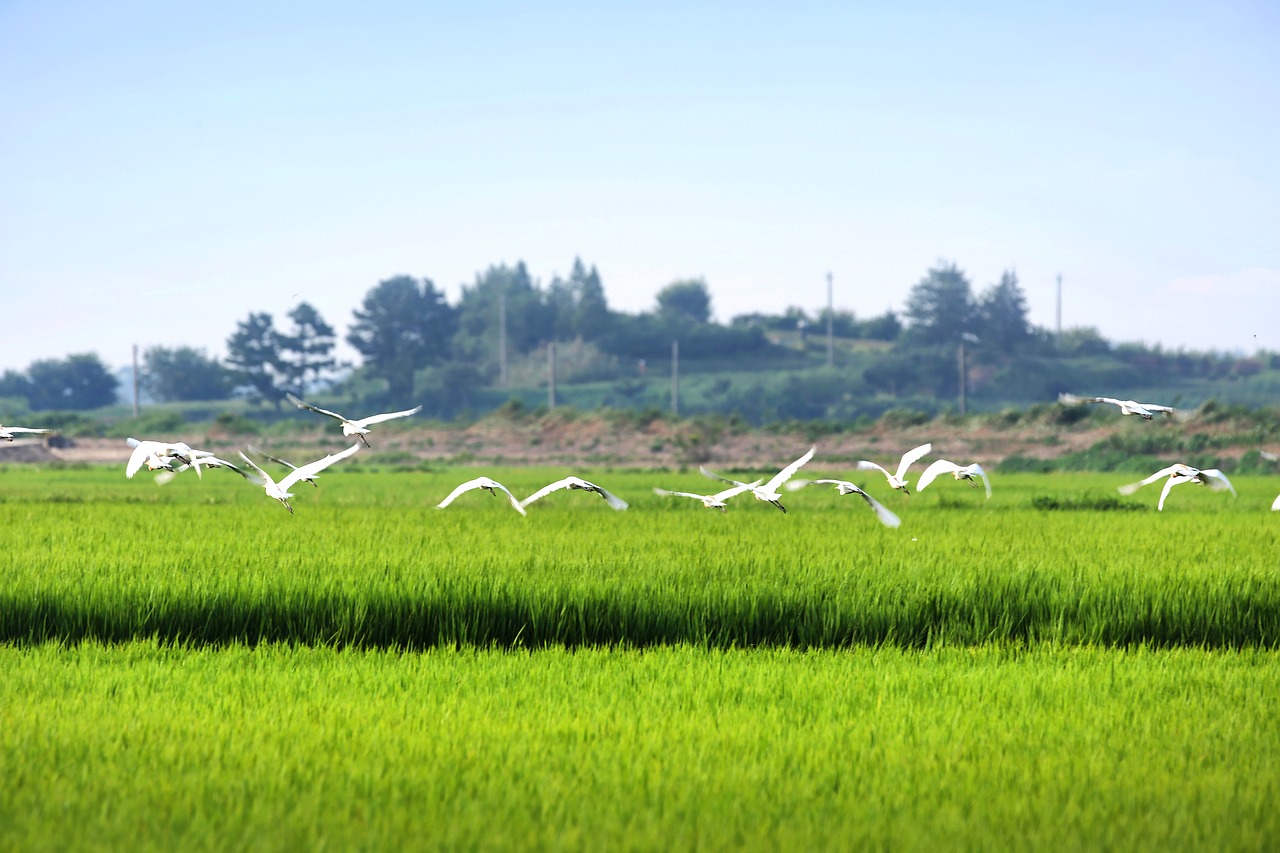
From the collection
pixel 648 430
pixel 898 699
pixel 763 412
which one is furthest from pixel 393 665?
pixel 763 412

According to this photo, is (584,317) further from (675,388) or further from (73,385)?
(73,385)

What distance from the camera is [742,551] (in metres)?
8.54

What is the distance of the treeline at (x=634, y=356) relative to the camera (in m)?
58.3

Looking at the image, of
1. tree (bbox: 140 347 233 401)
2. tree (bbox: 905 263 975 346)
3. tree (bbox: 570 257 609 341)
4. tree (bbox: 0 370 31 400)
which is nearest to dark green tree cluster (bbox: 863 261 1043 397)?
tree (bbox: 905 263 975 346)

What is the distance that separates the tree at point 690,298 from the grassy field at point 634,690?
7221 cm

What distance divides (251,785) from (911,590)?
13.9 ft

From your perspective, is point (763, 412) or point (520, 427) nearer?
point (520, 427)

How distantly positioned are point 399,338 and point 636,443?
91.1ft

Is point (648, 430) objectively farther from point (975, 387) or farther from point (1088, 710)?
point (1088, 710)

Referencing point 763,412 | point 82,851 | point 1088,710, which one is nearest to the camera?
point 82,851

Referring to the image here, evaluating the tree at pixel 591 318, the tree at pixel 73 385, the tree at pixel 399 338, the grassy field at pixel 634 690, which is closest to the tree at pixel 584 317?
the tree at pixel 591 318

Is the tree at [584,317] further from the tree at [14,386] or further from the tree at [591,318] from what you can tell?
the tree at [14,386]

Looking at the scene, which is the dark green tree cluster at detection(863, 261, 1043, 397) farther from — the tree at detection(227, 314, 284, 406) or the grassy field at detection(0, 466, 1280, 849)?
the grassy field at detection(0, 466, 1280, 849)

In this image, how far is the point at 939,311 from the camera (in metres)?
66.8
